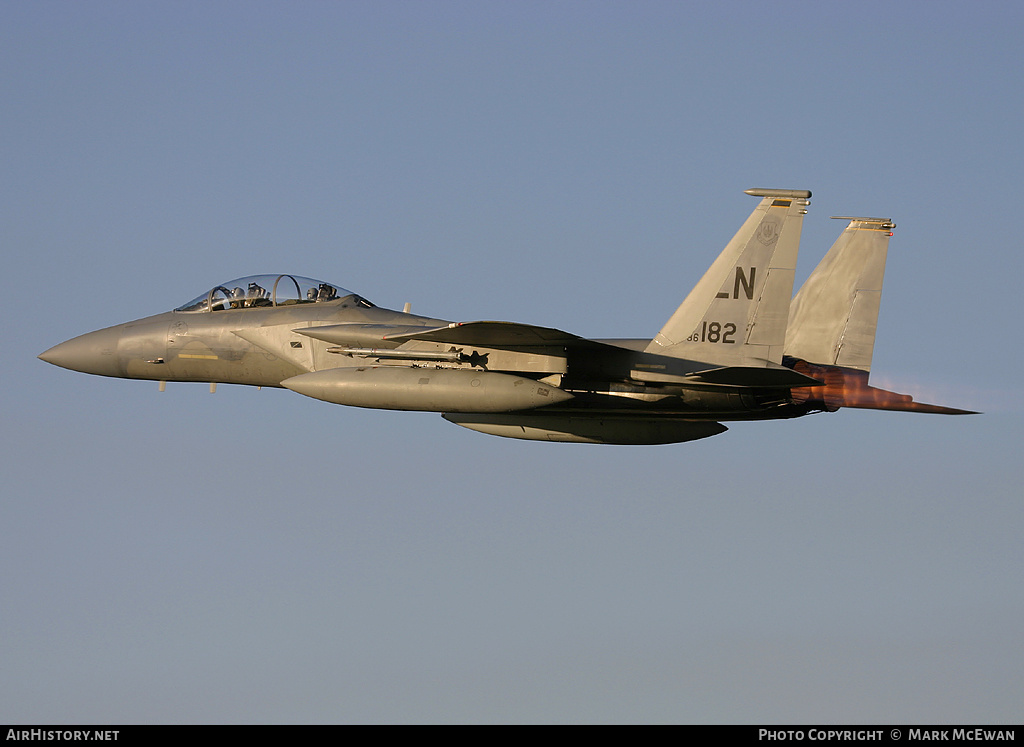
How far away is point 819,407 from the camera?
22.0m

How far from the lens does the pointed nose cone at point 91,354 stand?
24.7m

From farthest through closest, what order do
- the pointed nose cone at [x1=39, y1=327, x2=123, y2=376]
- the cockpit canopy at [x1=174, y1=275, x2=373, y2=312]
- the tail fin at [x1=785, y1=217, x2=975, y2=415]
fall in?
1. the pointed nose cone at [x1=39, y1=327, x2=123, y2=376]
2. the cockpit canopy at [x1=174, y1=275, x2=373, y2=312]
3. the tail fin at [x1=785, y1=217, x2=975, y2=415]

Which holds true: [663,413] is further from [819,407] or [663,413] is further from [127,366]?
[127,366]

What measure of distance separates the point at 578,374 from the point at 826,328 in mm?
5133

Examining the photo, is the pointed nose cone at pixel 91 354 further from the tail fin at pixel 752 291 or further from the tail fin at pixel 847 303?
the tail fin at pixel 847 303

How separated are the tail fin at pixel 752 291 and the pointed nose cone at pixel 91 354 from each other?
36.2 feet

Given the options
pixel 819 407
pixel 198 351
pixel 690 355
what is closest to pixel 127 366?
pixel 198 351

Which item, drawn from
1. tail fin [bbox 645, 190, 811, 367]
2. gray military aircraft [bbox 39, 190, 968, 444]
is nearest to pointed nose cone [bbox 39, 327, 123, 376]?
gray military aircraft [bbox 39, 190, 968, 444]

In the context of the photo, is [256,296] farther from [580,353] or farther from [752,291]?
→ [752,291]

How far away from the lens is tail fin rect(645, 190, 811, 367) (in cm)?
2023

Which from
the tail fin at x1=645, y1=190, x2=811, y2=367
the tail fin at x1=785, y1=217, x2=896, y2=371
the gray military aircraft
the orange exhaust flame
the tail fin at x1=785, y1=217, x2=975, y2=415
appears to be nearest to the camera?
the tail fin at x1=645, y1=190, x2=811, y2=367

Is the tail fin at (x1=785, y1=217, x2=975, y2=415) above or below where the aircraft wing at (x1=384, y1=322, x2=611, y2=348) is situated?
above

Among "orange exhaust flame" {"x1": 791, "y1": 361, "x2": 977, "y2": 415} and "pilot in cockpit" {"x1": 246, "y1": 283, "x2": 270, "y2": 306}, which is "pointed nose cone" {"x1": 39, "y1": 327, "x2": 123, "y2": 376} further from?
"orange exhaust flame" {"x1": 791, "y1": 361, "x2": 977, "y2": 415}

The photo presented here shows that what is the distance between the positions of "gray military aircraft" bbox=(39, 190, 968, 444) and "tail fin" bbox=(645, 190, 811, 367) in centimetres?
2
